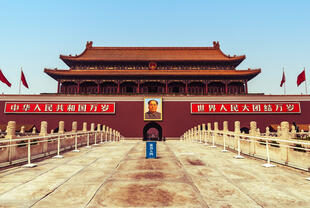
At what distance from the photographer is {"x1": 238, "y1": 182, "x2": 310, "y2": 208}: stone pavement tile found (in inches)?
155

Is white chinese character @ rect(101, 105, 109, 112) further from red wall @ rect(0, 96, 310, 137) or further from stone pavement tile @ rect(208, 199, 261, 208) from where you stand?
stone pavement tile @ rect(208, 199, 261, 208)

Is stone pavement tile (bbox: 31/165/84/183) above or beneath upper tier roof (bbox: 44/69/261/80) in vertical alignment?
beneath

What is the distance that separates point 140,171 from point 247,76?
31.6m

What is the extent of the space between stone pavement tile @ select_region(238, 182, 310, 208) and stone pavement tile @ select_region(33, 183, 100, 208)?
11.1 ft

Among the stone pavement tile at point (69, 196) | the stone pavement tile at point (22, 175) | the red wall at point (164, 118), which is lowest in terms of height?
the stone pavement tile at point (22, 175)

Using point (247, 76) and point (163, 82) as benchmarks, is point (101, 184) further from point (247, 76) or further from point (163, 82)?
point (247, 76)

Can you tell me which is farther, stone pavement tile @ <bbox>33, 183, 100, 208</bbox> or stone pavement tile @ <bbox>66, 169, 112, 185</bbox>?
stone pavement tile @ <bbox>66, 169, 112, 185</bbox>

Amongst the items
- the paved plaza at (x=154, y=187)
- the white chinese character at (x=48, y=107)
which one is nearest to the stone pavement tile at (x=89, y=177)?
the paved plaza at (x=154, y=187)

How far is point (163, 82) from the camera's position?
1336 inches

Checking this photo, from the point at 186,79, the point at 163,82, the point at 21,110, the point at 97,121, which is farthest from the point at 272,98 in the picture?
the point at 21,110

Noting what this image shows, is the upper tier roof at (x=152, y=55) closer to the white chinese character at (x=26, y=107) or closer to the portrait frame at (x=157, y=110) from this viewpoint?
the portrait frame at (x=157, y=110)

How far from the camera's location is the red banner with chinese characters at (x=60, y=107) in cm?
2984

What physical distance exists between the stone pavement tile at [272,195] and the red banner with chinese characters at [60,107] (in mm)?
26530

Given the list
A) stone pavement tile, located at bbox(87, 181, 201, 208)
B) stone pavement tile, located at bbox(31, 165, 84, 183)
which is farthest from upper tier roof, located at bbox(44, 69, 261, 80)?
stone pavement tile, located at bbox(87, 181, 201, 208)
